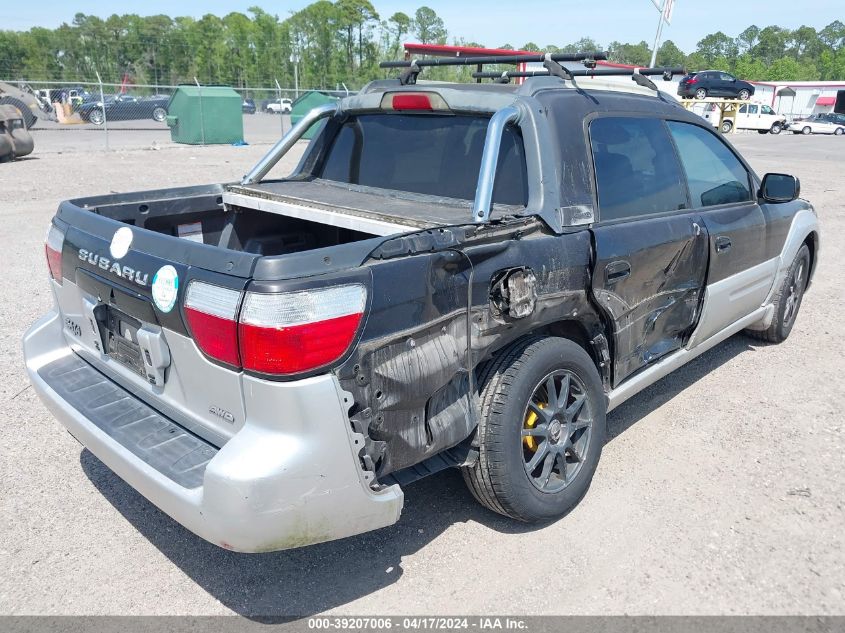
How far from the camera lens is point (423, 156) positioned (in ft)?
11.9

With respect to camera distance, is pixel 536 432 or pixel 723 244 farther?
pixel 723 244

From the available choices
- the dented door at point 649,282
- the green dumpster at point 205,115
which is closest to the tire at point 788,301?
the dented door at point 649,282

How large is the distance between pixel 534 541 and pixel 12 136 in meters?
16.9

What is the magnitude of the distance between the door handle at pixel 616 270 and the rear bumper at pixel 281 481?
148cm

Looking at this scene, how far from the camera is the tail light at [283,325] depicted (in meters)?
2.16

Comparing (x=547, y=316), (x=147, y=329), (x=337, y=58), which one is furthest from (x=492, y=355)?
(x=337, y=58)

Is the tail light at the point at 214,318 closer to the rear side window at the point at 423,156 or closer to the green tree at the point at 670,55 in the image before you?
the rear side window at the point at 423,156

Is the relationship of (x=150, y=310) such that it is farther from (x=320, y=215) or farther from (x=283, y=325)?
(x=320, y=215)

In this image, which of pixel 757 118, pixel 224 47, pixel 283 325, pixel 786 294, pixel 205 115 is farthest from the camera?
pixel 224 47

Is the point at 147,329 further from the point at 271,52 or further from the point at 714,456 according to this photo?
the point at 271,52

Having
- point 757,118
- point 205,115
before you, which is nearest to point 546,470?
point 205,115

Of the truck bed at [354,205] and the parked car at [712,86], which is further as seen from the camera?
the parked car at [712,86]

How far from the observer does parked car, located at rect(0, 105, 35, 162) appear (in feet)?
50.7

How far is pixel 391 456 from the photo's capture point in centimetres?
247
